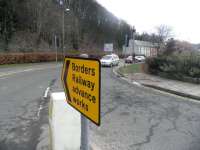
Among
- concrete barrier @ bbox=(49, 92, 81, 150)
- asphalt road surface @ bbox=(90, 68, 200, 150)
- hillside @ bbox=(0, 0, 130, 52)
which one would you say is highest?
hillside @ bbox=(0, 0, 130, 52)

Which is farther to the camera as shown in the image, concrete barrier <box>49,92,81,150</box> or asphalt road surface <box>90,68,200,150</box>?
asphalt road surface <box>90,68,200,150</box>

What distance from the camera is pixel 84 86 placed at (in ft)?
6.93

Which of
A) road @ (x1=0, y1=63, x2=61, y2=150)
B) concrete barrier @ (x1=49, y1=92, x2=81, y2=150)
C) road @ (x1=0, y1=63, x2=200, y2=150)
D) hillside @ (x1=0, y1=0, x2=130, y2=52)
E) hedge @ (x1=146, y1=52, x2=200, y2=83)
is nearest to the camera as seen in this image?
concrete barrier @ (x1=49, y1=92, x2=81, y2=150)

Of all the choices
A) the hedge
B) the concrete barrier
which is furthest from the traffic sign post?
the hedge

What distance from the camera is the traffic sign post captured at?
192 cm

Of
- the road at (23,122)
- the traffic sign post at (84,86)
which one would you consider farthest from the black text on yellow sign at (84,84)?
the road at (23,122)

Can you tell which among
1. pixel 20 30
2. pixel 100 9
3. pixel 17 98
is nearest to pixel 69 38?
pixel 20 30

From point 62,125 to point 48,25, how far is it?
143 ft

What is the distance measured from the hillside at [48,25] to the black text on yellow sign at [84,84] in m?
35.8

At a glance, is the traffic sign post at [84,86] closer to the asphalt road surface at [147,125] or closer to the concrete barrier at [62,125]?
the concrete barrier at [62,125]

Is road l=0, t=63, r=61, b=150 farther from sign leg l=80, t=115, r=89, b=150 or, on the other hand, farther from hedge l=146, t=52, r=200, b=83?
hedge l=146, t=52, r=200, b=83

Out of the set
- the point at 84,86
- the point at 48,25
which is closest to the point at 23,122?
the point at 84,86

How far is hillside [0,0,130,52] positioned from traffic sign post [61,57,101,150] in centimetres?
3582

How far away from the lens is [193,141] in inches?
205
